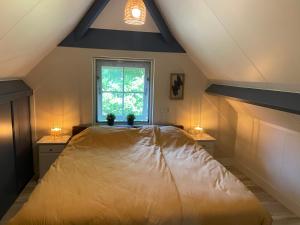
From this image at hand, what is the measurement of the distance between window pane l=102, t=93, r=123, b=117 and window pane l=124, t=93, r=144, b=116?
9 cm

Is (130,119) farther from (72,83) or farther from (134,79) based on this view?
(72,83)

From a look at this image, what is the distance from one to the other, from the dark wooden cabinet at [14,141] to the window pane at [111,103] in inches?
40.4

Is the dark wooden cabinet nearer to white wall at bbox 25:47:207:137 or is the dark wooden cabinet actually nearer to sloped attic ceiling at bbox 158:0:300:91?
white wall at bbox 25:47:207:137

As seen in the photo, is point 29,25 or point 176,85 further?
point 176,85

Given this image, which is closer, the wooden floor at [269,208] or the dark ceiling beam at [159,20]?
the wooden floor at [269,208]

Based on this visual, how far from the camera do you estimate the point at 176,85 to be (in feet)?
11.2

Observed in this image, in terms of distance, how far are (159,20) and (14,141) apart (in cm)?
236

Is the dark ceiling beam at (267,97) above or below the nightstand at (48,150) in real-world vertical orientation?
above

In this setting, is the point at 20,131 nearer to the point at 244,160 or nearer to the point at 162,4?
the point at 162,4

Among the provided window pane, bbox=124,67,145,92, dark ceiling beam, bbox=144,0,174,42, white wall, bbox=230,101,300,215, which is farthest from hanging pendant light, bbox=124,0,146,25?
white wall, bbox=230,101,300,215

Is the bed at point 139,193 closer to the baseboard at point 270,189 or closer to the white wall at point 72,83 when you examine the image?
the white wall at point 72,83

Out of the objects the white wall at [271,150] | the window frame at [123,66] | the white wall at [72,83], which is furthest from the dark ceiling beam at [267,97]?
the window frame at [123,66]

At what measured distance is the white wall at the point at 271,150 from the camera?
249 centimetres

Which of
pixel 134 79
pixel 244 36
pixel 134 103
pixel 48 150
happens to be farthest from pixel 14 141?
pixel 244 36
